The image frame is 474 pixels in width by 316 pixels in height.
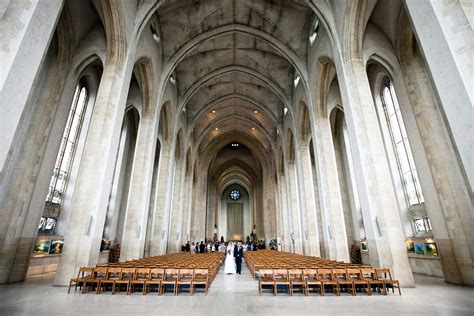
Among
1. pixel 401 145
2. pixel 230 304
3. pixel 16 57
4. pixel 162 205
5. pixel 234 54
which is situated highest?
pixel 234 54

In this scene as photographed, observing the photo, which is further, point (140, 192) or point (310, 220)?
point (310, 220)

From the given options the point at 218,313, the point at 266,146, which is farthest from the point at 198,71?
the point at 218,313

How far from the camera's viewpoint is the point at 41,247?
11.2m

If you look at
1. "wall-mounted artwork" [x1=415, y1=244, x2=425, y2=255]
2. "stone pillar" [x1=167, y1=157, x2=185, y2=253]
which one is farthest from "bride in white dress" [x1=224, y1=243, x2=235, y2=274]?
"stone pillar" [x1=167, y1=157, x2=185, y2=253]

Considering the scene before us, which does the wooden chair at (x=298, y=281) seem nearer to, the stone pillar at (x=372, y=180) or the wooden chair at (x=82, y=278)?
the stone pillar at (x=372, y=180)

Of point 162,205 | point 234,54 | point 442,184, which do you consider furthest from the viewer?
point 234,54

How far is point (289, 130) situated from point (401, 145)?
1020 cm

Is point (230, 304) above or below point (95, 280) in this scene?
below

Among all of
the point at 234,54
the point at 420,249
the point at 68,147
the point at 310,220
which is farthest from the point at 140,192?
Answer: the point at 420,249

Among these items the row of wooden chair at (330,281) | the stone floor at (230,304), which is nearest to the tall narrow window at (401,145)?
the stone floor at (230,304)

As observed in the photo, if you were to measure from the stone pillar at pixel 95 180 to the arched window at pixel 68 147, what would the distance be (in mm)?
5080

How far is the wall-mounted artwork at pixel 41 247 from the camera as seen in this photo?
1088 centimetres

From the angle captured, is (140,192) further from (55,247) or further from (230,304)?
(230,304)

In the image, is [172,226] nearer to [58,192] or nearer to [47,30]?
[58,192]
